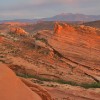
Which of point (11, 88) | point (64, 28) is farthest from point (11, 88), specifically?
point (64, 28)

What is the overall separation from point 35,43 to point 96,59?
3.54 meters

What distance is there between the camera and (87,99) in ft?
48.0

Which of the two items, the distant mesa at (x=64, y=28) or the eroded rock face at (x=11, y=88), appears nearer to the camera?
the eroded rock face at (x=11, y=88)

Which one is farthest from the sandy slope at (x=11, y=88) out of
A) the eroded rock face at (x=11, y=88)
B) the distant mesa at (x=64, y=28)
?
the distant mesa at (x=64, y=28)

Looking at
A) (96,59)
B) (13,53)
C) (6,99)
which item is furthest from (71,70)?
(6,99)

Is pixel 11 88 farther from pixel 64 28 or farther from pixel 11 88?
pixel 64 28

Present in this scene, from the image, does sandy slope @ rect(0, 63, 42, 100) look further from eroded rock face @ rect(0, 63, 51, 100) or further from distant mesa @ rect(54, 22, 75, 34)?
distant mesa @ rect(54, 22, 75, 34)

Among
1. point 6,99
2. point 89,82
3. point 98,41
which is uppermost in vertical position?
point 6,99

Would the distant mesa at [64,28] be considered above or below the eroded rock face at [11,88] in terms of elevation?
below

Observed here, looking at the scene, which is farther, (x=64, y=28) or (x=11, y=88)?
(x=64, y=28)

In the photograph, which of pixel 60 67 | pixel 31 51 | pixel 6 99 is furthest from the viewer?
pixel 31 51

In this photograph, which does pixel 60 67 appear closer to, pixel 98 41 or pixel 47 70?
pixel 47 70

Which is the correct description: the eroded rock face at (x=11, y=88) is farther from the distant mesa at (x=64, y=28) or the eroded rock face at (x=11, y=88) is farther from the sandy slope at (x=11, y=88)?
the distant mesa at (x=64, y=28)

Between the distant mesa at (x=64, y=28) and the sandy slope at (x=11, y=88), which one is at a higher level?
the sandy slope at (x=11, y=88)
